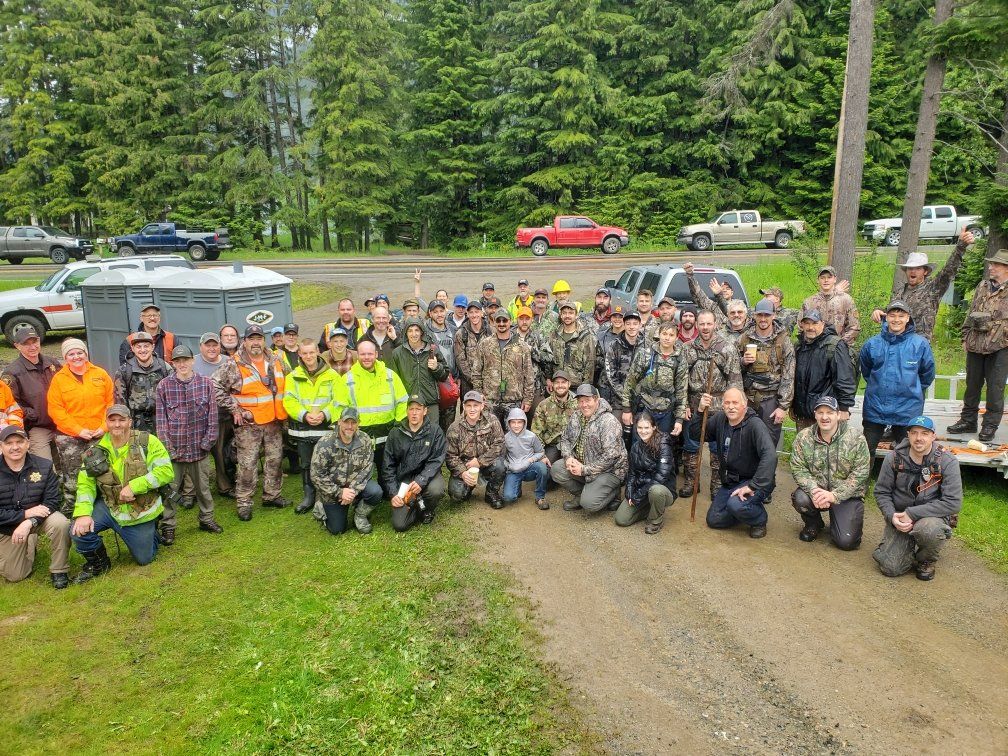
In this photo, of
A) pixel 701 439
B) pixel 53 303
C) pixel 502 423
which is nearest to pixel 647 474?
pixel 701 439

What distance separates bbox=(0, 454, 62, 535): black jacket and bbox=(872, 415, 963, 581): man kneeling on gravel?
7446 millimetres

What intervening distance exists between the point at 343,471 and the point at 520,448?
1.96 meters

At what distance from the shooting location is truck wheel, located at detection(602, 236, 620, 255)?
30516 mm

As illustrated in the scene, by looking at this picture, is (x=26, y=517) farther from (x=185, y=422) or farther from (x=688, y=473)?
(x=688, y=473)

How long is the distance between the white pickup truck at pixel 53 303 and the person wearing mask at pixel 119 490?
427 inches

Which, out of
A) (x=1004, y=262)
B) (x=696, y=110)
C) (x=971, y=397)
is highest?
(x=696, y=110)

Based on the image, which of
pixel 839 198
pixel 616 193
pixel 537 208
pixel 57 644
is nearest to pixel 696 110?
pixel 616 193

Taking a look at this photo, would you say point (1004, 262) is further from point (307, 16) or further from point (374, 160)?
point (307, 16)

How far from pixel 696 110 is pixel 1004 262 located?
29731mm

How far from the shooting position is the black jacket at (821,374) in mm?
7191

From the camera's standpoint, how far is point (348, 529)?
283 inches

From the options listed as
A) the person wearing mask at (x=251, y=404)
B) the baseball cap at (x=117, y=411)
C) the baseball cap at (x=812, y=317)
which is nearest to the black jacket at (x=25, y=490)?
the baseball cap at (x=117, y=411)

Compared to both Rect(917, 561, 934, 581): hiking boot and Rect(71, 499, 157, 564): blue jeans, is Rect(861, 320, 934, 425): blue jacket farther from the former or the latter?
Rect(71, 499, 157, 564): blue jeans

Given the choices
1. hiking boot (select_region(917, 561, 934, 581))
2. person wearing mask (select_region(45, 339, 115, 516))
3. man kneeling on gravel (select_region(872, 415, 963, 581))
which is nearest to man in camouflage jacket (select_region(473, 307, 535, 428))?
man kneeling on gravel (select_region(872, 415, 963, 581))
